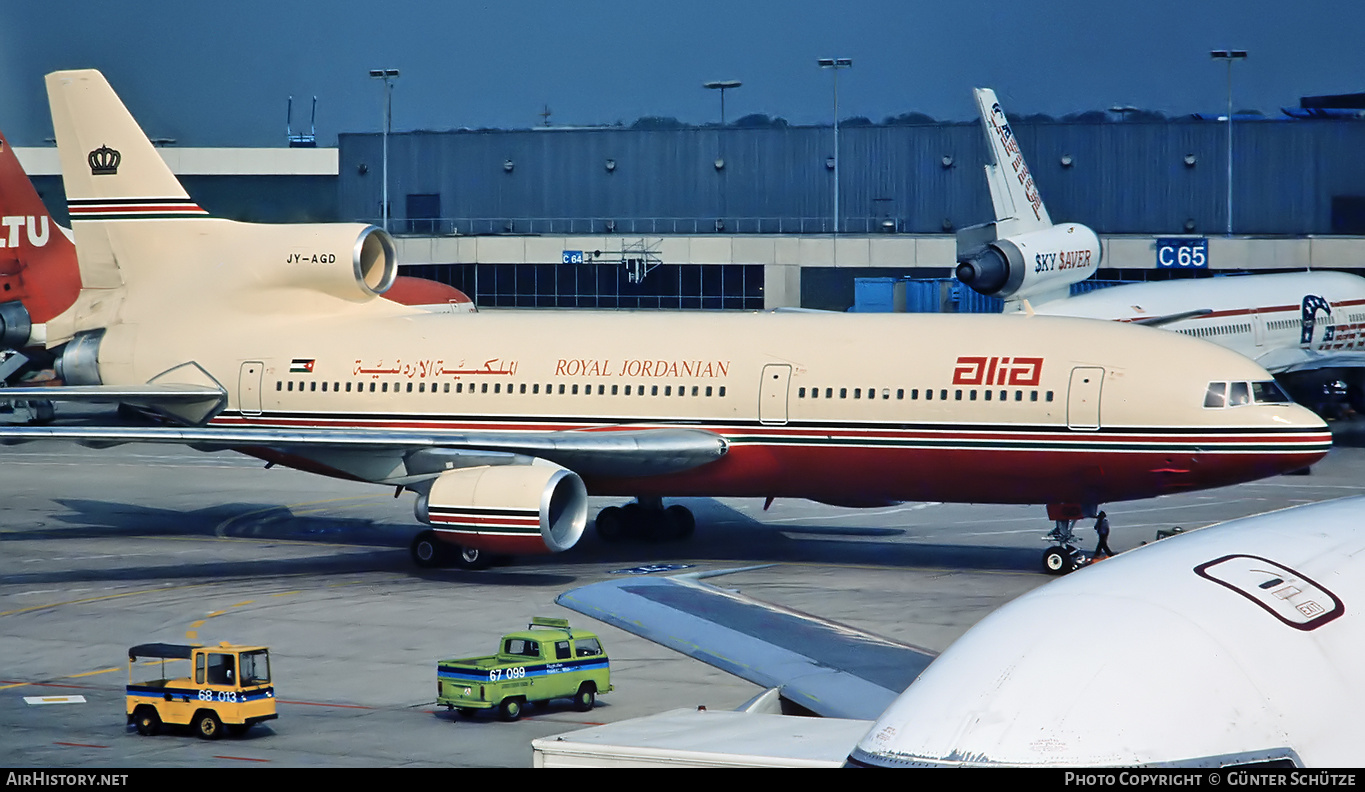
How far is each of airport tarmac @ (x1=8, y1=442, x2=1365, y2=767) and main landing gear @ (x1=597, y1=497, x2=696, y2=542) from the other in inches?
13.6

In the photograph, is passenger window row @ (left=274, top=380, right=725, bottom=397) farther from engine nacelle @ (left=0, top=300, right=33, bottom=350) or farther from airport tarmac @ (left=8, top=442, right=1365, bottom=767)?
engine nacelle @ (left=0, top=300, right=33, bottom=350)

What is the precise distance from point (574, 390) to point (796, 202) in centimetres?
5265

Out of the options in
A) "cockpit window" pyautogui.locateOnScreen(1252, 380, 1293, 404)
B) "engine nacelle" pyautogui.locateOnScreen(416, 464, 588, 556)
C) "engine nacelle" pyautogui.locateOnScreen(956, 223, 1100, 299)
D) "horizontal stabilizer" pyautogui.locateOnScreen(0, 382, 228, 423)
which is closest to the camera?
"cockpit window" pyautogui.locateOnScreen(1252, 380, 1293, 404)

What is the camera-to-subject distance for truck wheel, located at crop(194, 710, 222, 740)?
1656cm

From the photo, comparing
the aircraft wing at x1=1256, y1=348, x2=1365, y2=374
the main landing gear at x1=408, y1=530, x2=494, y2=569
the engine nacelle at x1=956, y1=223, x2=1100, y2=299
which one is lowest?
the main landing gear at x1=408, y1=530, x2=494, y2=569

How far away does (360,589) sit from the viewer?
86.2ft

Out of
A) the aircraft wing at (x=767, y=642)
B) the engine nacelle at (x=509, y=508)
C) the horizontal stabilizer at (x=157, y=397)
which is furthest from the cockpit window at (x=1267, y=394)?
the horizontal stabilizer at (x=157, y=397)

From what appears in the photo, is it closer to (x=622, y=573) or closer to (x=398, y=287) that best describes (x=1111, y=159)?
(x=398, y=287)

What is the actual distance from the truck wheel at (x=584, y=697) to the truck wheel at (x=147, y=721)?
14.6 ft

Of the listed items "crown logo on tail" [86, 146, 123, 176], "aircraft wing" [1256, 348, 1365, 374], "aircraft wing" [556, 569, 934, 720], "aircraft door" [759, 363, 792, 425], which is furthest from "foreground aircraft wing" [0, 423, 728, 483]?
"aircraft wing" [1256, 348, 1365, 374]

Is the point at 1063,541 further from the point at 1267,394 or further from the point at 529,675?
the point at 529,675

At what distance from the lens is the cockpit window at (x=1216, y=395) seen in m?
25.3

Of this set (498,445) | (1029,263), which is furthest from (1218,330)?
(498,445)

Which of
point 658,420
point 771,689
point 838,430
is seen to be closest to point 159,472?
point 658,420
